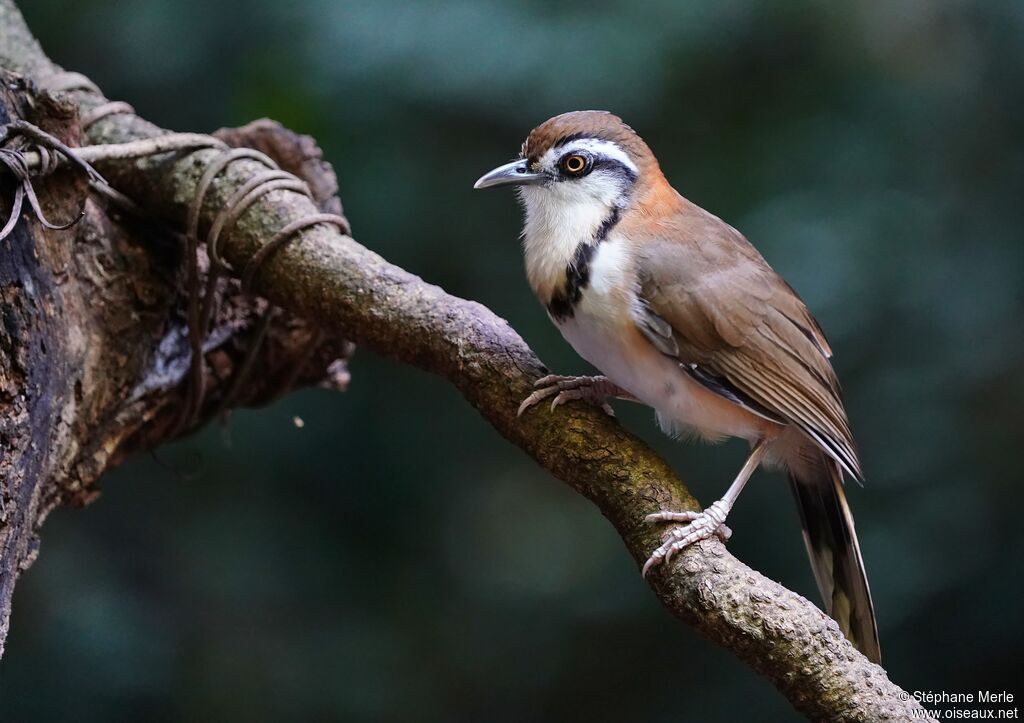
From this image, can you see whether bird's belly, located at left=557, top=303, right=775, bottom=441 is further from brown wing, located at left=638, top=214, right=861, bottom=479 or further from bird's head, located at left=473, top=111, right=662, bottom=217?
bird's head, located at left=473, top=111, right=662, bottom=217

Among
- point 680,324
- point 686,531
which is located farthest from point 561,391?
point 686,531

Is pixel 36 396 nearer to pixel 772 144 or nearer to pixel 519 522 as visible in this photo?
pixel 519 522

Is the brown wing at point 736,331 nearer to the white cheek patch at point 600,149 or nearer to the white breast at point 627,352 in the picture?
the white breast at point 627,352

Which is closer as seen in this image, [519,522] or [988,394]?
[988,394]

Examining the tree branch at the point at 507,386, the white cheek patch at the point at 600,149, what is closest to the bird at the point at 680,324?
the white cheek patch at the point at 600,149

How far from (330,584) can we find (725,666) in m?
1.43

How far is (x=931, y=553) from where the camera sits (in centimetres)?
328

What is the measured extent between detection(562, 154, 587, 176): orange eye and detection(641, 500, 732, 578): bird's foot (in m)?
0.84

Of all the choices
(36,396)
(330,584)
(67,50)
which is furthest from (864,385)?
(67,50)

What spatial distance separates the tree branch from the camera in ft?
5.41

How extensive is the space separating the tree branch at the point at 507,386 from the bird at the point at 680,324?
0.10m

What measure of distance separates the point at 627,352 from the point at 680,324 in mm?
130

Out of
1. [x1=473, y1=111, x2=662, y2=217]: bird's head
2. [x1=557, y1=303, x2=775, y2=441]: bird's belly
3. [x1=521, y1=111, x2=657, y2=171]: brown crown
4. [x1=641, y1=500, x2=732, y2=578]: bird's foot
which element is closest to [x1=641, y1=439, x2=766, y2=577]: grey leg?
[x1=641, y1=500, x2=732, y2=578]: bird's foot

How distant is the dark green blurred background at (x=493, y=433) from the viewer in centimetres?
333
